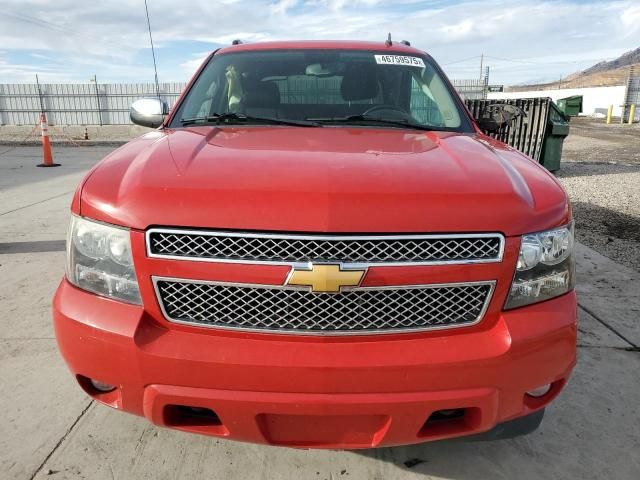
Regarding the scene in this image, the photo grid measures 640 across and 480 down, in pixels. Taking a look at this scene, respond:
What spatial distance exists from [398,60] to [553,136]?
303 inches

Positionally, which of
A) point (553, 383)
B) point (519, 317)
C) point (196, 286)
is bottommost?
point (553, 383)

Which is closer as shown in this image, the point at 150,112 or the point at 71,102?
the point at 150,112

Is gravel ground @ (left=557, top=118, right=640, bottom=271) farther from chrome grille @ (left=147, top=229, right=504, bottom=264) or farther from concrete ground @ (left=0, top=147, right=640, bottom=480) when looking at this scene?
chrome grille @ (left=147, top=229, right=504, bottom=264)

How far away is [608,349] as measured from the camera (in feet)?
9.85

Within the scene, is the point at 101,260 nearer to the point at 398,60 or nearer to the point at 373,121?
the point at 373,121

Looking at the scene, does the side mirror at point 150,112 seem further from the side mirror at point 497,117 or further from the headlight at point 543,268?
the headlight at point 543,268

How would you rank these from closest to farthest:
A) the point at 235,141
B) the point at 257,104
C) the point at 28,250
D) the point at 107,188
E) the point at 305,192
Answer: the point at 305,192 < the point at 107,188 < the point at 235,141 < the point at 257,104 < the point at 28,250

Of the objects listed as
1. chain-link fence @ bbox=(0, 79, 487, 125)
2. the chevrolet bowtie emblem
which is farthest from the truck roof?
chain-link fence @ bbox=(0, 79, 487, 125)

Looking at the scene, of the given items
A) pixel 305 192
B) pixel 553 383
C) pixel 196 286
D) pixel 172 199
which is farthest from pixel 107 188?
pixel 553 383

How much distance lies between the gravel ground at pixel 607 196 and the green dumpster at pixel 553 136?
0.43 meters

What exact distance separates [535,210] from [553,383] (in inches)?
25.4

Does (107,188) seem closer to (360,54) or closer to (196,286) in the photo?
(196,286)

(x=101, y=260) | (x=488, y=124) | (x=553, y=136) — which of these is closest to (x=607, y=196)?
(x=553, y=136)

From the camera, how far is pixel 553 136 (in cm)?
962
